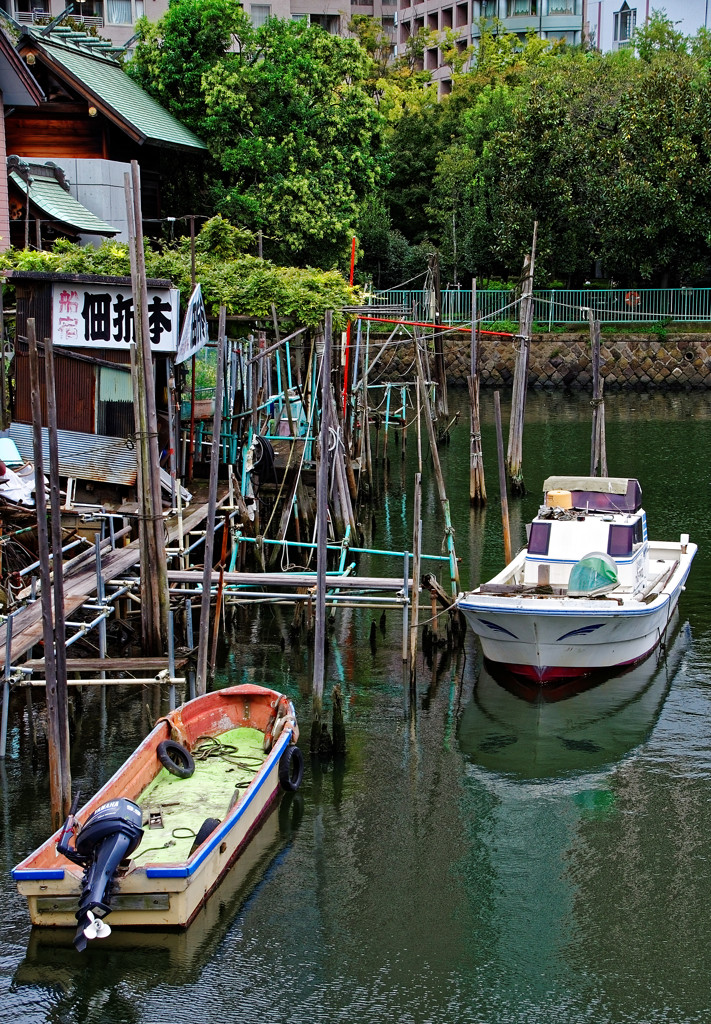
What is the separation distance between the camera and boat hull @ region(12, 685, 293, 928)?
9.80 meters

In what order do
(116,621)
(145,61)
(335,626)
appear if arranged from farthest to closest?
1. (145,61)
2. (335,626)
3. (116,621)

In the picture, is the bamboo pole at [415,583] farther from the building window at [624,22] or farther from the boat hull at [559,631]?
the building window at [624,22]

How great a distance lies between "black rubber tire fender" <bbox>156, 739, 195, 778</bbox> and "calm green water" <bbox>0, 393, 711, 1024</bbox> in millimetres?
1065

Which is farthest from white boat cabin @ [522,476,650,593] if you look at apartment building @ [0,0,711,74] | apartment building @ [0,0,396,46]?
apartment building @ [0,0,711,74]

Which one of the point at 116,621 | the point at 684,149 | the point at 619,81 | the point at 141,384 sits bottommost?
the point at 116,621

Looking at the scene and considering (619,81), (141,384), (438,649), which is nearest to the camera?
(141,384)

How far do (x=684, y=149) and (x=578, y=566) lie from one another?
31.8 m

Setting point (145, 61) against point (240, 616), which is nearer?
point (240, 616)

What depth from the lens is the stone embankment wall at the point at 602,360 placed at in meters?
46.1

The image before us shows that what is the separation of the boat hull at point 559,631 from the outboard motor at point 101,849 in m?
6.71

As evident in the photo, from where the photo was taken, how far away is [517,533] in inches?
950

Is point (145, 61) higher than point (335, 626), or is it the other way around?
point (145, 61)

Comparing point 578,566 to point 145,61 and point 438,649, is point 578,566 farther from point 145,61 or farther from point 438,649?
point 145,61

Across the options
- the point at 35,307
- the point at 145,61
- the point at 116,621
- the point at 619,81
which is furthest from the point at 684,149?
the point at 116,621
